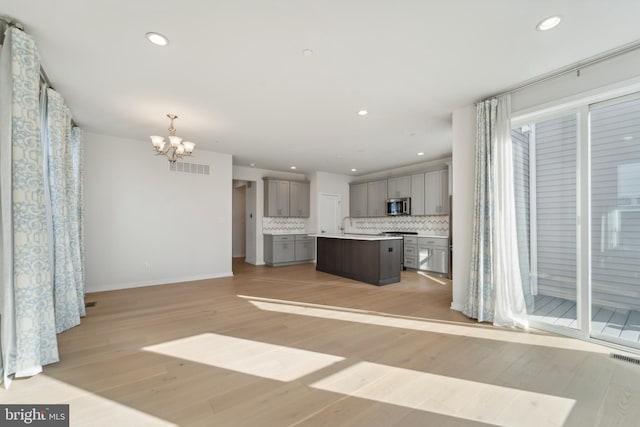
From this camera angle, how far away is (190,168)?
222 inches

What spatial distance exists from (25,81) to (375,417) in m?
3.76

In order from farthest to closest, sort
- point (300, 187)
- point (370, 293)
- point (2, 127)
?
point (300, 187) < point (370, 293) < point (2, 127)

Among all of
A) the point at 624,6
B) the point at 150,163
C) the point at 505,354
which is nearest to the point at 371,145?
the point at 624,6

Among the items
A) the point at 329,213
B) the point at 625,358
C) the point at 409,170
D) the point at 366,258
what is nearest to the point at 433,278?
the point at 366,258

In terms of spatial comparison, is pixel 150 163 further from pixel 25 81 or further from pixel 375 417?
pixel 375 417

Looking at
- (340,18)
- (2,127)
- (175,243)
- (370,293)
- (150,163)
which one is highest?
(340,18)

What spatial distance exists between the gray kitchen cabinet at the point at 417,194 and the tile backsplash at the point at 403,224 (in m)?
0.35

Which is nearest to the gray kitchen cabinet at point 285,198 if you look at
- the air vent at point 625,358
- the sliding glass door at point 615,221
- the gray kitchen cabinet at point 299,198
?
the gray kitchen cabinet at point 299,198

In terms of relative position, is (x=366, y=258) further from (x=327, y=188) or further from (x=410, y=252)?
(x=327, y=188)

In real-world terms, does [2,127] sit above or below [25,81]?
below

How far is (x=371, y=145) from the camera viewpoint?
5.50 meters

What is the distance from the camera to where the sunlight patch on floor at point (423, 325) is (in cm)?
267

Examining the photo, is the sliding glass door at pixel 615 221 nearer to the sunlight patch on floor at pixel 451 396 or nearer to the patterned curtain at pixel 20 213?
the sunlight patch on floor at pixel 451 396
